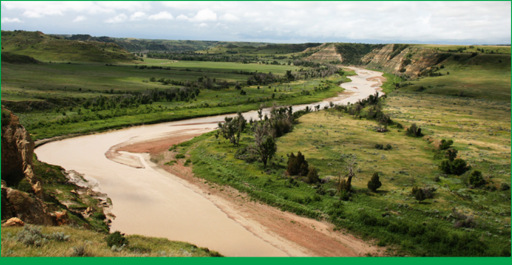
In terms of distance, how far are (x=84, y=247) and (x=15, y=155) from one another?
433 inches

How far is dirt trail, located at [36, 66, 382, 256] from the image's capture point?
22094 mm

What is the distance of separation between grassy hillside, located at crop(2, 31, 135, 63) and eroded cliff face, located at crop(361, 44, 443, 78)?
139 m

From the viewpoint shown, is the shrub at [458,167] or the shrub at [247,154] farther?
the shrub at [247,154]

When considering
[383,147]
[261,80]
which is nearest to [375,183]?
[383,147]

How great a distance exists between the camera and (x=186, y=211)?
27.2 metres

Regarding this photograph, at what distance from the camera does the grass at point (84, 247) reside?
1300cm

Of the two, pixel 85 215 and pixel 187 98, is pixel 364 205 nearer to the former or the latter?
pixel 85 215

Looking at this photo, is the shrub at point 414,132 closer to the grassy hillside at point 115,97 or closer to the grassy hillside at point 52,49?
the grassy hillside at point 115,97

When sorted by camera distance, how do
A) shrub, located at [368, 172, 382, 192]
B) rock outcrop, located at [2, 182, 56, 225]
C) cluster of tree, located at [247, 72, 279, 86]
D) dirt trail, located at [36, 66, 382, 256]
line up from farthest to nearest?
cluster of tree, located at [247, 72, 279, 86] < shrub, located at [368, 172, 382, 192] < dirt trail, located at [36, 66, 382, 256] < rock outcrop, located at [2, 182, 56, 225]

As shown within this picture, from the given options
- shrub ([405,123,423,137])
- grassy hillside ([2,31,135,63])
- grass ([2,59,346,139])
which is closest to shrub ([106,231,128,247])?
grass ([2,59,346,139])

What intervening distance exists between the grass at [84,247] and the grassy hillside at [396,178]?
11168 millimetres

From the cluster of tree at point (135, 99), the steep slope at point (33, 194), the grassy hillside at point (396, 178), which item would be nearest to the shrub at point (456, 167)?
the grassy hillside at point (396, 178)

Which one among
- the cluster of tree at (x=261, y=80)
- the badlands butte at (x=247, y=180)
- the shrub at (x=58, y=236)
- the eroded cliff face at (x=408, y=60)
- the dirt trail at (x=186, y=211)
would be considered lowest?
the dirt trail at (x=186, y=211)

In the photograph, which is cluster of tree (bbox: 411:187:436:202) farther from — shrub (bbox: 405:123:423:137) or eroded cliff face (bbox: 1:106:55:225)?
eroded cliff face (bbox: 1:106:55:225)
